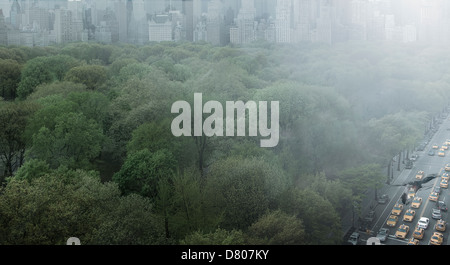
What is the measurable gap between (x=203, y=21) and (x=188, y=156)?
24945 millimetres

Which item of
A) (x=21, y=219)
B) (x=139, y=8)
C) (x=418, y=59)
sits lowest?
(x=21, y=219)

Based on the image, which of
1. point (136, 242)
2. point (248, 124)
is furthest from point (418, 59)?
point (136, 242)

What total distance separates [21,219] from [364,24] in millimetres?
25501

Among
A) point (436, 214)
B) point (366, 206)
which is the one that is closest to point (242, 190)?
point (366, 206)

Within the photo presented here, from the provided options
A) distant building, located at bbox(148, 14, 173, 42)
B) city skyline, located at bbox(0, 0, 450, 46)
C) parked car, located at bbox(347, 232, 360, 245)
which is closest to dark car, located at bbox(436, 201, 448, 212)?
parked car, located at bbox(347, 232, 360, 245)

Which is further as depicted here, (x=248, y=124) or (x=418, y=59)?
(x=418, y=59)

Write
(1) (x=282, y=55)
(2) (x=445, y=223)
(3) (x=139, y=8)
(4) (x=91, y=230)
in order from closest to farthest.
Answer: (4) (x=91, y=230), (2) (x=445, y=223), (1) (x=282, y=55), (3) (x=139, y=8)

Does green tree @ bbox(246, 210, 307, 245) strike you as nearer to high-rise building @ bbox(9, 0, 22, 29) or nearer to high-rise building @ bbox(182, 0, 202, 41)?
high-rise building @ bbox(9, 0, 22, 29)

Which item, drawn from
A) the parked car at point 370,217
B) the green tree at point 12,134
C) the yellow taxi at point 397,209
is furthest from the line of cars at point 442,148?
the green tree at point 12,134

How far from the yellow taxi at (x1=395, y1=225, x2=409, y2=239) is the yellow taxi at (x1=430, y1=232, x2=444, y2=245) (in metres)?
0.39

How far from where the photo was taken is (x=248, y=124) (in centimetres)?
828

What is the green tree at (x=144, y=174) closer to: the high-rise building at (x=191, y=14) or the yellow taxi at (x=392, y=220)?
the yellow taxi at (x=392, y=220)

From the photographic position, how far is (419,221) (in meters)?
6.68
